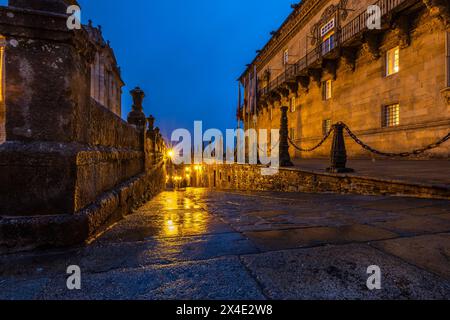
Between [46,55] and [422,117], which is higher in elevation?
[422,117]

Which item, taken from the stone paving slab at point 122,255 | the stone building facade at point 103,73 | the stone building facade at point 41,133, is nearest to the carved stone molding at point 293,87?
the stone building facade at point 103,73

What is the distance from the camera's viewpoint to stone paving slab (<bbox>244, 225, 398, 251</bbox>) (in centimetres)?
196

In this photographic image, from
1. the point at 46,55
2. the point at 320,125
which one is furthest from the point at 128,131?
the point at 320,125

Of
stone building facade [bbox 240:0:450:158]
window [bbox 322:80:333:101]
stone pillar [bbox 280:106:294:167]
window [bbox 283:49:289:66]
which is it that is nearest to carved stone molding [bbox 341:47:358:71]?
stone building facade [bbox 240:0:450:158]

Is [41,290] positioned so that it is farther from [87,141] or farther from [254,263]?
[87,141]

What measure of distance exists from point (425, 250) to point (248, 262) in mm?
1334

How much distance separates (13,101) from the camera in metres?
1.92

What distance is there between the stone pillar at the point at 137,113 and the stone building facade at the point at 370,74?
1065 centimetres

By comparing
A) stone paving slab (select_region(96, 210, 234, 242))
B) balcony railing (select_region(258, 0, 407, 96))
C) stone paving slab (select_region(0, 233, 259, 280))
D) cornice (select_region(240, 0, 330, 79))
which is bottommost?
stone paving slab (select_region(96, 210, 234, 242))

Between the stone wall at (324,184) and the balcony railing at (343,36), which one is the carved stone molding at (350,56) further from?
the stone wall at (324,184)

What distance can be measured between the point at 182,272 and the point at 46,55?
207cm

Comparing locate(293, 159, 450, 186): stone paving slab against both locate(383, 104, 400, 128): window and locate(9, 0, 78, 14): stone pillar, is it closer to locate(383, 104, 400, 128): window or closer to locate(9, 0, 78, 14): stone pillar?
locate(383, 104, 400, 128): window

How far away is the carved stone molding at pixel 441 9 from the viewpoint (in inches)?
331

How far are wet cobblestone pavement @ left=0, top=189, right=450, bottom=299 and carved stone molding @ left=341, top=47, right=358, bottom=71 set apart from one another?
1308 centimetres
